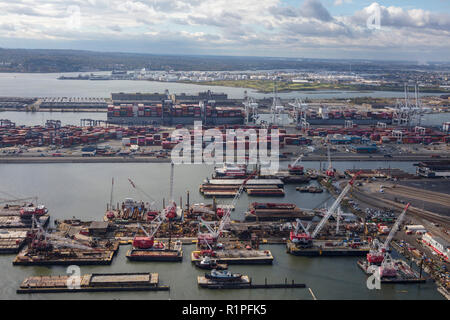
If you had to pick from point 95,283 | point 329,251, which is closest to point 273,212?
point 329,251

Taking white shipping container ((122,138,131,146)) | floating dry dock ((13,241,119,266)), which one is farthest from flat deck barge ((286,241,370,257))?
white shipping container ((122,138,131,146))

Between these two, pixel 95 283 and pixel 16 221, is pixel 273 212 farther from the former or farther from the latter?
pixel 16 221

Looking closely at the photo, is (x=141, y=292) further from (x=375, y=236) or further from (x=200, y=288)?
(x=375, y=236)

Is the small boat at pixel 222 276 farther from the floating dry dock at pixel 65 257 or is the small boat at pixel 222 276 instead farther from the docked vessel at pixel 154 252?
the floating dry dock at pixel 65 257

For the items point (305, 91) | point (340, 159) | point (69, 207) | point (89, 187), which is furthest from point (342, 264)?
point (305, 91)

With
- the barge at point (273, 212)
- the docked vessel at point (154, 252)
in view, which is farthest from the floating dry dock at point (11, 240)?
the barge at point (273, 212)
